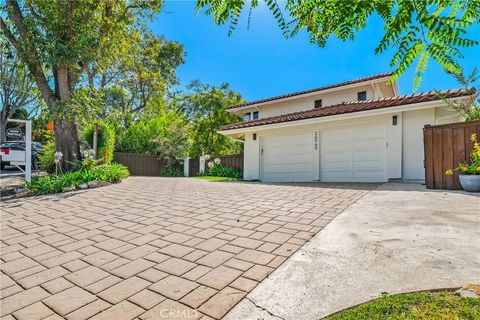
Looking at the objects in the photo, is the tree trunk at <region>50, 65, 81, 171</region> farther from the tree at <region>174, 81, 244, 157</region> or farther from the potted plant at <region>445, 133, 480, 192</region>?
the tree at <region>174, 81, 244, 157</region>

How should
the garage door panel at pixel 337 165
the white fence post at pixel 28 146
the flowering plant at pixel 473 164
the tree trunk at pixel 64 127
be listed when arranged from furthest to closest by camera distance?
the garage door panel at pixel 337 165 → the tree trunk at pixel 64 127 → the white fence post at pixel 28 146 → the flowering plant at pixel 473 164

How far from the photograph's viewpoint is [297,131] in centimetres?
1028

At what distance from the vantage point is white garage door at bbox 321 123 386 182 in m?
8.34

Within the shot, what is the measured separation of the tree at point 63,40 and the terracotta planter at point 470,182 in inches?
411

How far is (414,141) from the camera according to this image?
25.6 ft

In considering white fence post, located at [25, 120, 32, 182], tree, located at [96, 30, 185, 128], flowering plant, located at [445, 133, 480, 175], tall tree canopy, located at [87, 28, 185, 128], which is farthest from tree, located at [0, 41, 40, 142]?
flowering plant, located at [445, 133, 480, 175]

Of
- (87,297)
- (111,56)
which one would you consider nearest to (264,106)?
(111,56)

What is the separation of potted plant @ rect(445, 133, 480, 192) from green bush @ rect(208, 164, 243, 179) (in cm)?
902

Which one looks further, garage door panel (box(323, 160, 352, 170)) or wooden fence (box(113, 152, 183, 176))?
wooden fence (box(113, 152, 183, 176))

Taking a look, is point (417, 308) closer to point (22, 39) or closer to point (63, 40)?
point (63, 40)

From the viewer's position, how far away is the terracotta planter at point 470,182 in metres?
5.11

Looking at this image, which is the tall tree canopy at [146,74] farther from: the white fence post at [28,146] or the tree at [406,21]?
the tree at [406,21]

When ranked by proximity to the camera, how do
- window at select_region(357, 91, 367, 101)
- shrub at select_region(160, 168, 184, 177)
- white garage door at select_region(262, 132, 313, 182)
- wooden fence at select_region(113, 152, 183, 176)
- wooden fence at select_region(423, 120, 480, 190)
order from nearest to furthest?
1. wooden fence at select_region(423, 120, 480, 190)
2. white garage door at select_region(262, 132, 313, 182)
3. window at select_region(357, 91, 367, 101)
4. wooden fence at select_region(113, 152, 183, 176)
5. shrub at select_region(160, 168, 184, 177)

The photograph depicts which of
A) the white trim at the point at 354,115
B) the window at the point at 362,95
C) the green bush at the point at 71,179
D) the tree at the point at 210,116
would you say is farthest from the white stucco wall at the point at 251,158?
the tree at the point at 210,116
